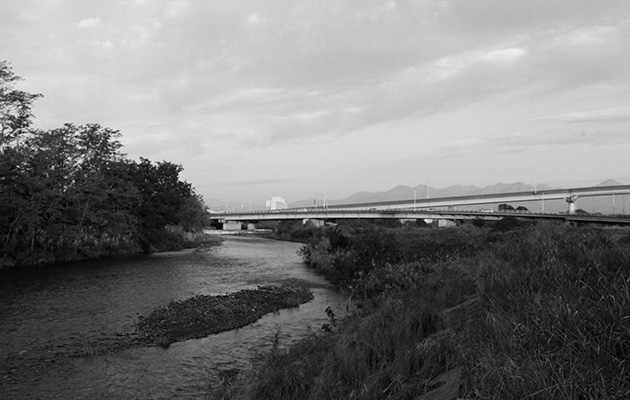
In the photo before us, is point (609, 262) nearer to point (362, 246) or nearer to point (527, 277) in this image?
point (527, 277)

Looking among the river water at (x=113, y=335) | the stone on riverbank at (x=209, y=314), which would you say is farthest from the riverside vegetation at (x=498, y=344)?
the stone on riverbank at (x=209, y=314)

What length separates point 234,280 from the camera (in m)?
31.4

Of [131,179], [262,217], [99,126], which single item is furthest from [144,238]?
[262,217]

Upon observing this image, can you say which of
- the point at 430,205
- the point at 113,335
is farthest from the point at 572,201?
the point at 113,335

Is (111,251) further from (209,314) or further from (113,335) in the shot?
(113,335)

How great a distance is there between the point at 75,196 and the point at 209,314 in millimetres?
31921

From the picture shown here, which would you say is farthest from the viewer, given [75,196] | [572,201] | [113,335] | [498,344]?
[572,201]

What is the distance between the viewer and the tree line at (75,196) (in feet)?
121

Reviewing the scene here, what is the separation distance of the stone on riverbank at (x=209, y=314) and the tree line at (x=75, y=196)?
24727 mm

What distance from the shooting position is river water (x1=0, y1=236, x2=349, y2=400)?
11.8 metres

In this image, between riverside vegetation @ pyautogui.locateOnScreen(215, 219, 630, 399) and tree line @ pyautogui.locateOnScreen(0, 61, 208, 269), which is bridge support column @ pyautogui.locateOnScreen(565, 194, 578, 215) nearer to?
tree line @ pyautogui.locateOnScreen(0, 61, 208, 269)

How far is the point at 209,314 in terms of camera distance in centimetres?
1931

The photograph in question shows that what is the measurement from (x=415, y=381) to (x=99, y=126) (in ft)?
176

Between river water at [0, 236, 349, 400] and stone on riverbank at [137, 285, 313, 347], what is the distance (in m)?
0.61
